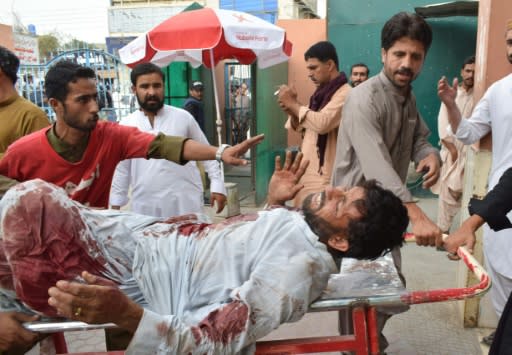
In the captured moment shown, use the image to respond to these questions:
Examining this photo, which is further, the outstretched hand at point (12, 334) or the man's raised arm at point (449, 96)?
the man's raised arm at point (449, 96)

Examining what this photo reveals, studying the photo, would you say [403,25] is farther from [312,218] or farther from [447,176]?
[447,176]

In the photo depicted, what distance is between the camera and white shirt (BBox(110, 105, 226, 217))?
10.8 ft

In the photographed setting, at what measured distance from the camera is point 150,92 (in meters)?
3.34

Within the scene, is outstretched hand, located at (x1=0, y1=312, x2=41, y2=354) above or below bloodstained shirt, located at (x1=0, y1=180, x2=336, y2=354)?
below

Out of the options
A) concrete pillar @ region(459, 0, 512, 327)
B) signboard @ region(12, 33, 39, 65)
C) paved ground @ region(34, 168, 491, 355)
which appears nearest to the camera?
concrete pillar @ region(459, 0, 512, 327)

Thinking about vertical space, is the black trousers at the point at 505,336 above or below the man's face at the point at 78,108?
below

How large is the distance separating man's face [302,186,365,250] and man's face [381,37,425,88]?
75 cm

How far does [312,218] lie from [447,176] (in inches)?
130

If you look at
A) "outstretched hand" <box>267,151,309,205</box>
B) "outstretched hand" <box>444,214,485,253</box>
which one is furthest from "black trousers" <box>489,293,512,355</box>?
"outstretched hand" <box>267,151,309,205</box>

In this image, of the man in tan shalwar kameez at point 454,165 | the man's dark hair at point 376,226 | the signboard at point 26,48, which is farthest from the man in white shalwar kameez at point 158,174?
the signboard at point 26,48

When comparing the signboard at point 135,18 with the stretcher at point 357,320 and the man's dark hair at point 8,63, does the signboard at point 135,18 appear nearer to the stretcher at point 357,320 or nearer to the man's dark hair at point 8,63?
the man's dark hair at point 8,63

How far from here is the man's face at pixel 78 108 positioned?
235cm

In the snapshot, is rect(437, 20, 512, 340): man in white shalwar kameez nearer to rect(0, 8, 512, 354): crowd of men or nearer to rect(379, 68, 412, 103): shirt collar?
rect(0, 8, 512, 354): crowd of men

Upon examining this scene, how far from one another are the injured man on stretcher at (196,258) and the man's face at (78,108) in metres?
0.54
